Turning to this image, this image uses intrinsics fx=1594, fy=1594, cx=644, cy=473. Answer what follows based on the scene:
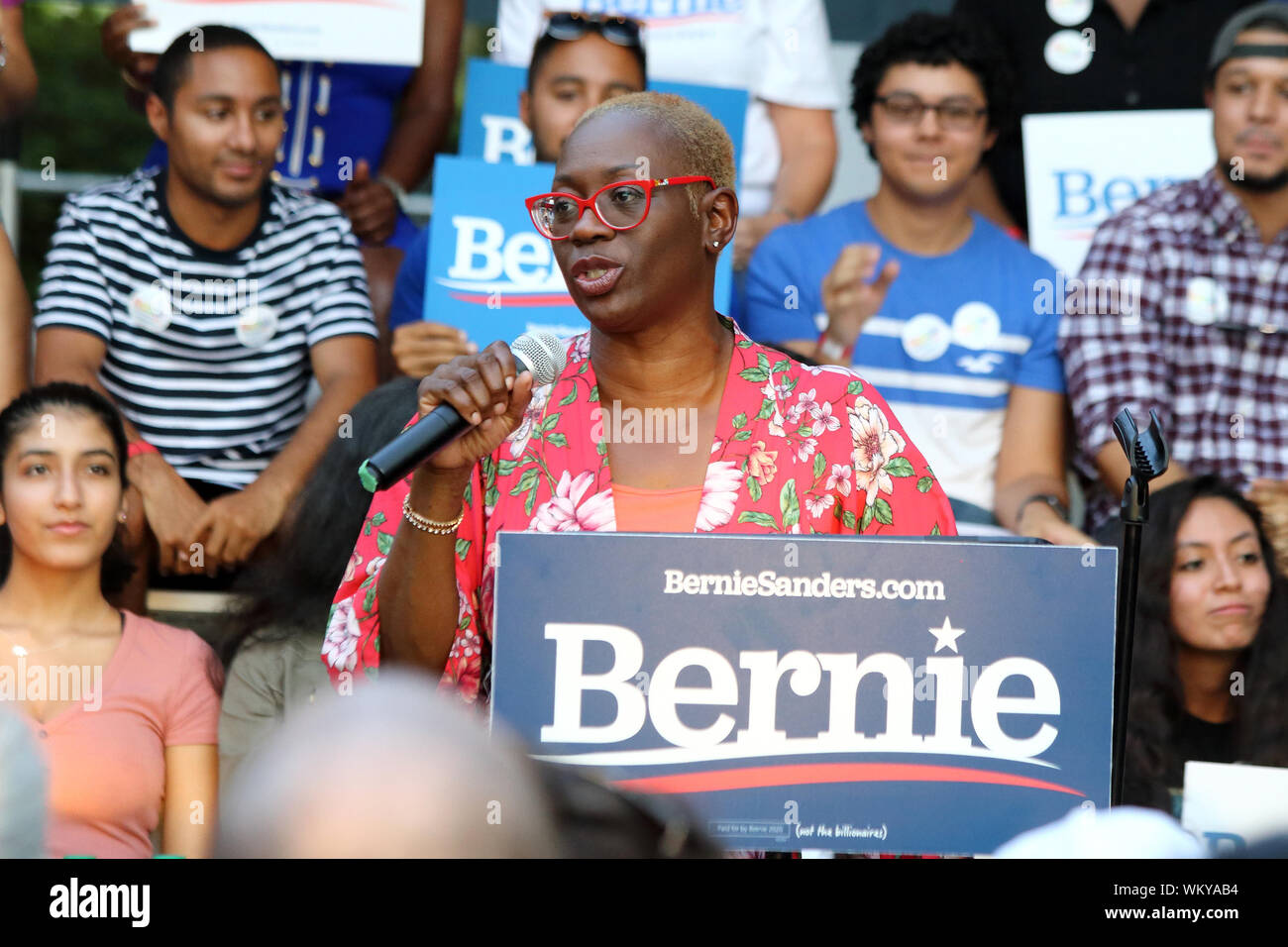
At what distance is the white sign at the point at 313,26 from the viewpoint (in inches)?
180

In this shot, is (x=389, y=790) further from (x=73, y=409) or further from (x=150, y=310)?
(x=150, y=310)

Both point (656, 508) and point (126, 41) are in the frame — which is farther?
point (126, 41)

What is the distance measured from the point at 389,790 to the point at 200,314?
3662 millimetres

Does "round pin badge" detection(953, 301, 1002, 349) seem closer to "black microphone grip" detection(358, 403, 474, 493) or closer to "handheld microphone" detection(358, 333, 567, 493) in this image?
"handheld microphone" detection(358, 333, 567, 493)

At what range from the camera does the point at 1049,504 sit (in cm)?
439

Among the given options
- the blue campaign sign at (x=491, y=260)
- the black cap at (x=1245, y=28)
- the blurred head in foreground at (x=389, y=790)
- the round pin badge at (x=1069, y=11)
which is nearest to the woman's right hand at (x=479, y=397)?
the blurred head in foreground at (x=389, y=790)

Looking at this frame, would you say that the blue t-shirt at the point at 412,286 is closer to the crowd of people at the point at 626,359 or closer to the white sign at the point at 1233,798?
the crowd of people at the point at 626,359

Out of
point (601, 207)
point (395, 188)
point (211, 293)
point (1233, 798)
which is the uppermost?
point (395, 188)

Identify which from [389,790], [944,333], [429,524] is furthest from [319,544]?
[389,790]

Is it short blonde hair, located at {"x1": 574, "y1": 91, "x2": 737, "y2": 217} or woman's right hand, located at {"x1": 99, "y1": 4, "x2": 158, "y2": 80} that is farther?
woman's right hand, located at {"x1": 99, "y1": 4, "x2": 158, "y2": 80}

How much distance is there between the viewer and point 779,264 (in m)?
4.60

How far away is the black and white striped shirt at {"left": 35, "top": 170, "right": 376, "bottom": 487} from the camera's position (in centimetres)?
430

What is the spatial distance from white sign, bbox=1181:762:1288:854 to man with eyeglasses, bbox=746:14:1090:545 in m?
1.32

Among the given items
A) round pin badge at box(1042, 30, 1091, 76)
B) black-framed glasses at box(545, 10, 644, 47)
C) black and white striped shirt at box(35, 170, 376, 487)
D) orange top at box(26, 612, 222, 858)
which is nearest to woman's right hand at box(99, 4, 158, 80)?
black and white striped shirt at box(35, 170, 376, 487)
